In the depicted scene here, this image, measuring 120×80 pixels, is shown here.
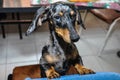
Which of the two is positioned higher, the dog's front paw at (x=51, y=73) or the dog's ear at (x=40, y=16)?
the dog's ear at (x=40, y=16)

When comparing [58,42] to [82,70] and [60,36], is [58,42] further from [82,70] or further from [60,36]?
[82,70]

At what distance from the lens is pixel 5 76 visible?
1.72m

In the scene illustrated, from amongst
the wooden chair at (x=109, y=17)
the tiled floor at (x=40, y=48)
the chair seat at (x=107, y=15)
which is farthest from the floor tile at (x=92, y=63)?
the chair seat at (x=107, y=15)

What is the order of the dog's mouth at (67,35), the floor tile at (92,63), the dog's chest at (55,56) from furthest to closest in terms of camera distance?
1. the floor tile at (92,63)
2. the dog's chest at (55,56)
3. the dog's mouth at (67,35)

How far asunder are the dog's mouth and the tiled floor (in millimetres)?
932

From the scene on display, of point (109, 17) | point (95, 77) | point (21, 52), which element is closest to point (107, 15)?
point (109, 17)

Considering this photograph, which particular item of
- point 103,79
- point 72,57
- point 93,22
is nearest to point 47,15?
point 72,57

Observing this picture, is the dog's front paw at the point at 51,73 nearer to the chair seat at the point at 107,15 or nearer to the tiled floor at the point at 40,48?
the tiled floor at the point at 40,48

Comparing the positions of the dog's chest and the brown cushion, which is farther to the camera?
the brown cushion

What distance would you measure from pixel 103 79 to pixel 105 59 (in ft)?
3.67

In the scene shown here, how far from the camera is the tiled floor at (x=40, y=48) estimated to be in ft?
6.12

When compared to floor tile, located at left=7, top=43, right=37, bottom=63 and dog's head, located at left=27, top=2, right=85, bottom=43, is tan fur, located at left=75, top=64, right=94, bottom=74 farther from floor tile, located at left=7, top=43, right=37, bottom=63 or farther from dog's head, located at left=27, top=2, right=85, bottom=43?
floor tile, located at left=7, top=43, right=37, bottom=63

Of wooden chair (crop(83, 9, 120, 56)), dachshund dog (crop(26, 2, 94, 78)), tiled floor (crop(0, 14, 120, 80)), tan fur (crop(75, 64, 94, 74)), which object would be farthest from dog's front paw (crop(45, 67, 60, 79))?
wooden chair (crop(83, 9, 120, 56))

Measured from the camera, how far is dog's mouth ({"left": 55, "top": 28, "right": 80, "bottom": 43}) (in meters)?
0.84
